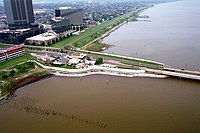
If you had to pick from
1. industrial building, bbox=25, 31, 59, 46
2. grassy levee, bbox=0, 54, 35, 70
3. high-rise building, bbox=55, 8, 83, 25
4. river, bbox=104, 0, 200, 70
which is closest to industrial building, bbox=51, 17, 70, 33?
high-rise building, bbox=55, 8, 83, 25

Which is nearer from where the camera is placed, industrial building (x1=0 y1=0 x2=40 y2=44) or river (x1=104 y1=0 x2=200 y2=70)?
river (x1=104 y1=0 x2=200 y2=70)

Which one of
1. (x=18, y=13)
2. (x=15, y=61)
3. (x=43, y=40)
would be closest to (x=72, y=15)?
(x=18, y=13)

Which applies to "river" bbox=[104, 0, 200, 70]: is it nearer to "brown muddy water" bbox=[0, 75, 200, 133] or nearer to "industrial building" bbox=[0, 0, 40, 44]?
"brown muddy water" bbox=[0, 75, 200, 133]

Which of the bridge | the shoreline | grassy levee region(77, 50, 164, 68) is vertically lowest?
the shoreline

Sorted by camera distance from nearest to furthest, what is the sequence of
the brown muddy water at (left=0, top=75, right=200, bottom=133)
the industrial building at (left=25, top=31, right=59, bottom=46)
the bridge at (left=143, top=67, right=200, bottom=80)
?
the brown muddy water at (left=0, top=75, right=200, bottom=133)
the bridge at (left=143, top=67, right=200, bottom=80)
the industrial building at (left=25, top=31, right=59, bottom=46)

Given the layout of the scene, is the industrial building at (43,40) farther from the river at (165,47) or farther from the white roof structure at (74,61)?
the white roof structure at (74,61)

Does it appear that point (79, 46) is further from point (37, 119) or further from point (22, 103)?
point (37, 119)

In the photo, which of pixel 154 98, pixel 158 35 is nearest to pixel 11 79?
pixel 154 98

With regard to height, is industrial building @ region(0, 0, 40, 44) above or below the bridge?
above

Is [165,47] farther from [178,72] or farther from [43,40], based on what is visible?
[43,40]

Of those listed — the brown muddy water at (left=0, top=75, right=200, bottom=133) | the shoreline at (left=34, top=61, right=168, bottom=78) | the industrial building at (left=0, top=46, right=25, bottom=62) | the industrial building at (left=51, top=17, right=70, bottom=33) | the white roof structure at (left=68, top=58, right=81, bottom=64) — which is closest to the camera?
the brown muddy water at (left=0, top=75, right=200, bottom=133)
